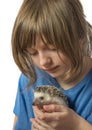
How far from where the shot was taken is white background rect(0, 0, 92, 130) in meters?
1.26

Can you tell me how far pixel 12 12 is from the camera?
126 cm

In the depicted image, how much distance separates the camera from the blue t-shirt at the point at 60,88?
0.86 meters

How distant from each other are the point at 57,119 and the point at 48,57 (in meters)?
0.17

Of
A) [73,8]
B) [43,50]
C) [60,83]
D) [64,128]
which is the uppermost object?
[73,8]

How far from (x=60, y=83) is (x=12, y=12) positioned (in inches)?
18.8

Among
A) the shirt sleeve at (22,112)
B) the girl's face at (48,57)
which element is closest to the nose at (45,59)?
the girl's face at (48,57)

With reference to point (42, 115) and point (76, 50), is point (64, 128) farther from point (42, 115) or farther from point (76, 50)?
point (76, 50)

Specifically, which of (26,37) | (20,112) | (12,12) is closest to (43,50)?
(26,37)

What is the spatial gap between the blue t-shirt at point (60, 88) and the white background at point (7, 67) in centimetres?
30

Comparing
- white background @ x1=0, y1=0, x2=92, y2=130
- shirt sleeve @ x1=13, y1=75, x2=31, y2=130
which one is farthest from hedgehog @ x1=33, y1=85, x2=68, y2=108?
white background @ x1=0, y1=0, x2=92, y2=130

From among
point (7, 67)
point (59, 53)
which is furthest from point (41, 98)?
point (7, 67)

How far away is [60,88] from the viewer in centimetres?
90

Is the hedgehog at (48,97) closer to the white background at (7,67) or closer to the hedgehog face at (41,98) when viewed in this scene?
the hedgehog face at (41,98)

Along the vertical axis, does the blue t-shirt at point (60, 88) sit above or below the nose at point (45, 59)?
below
